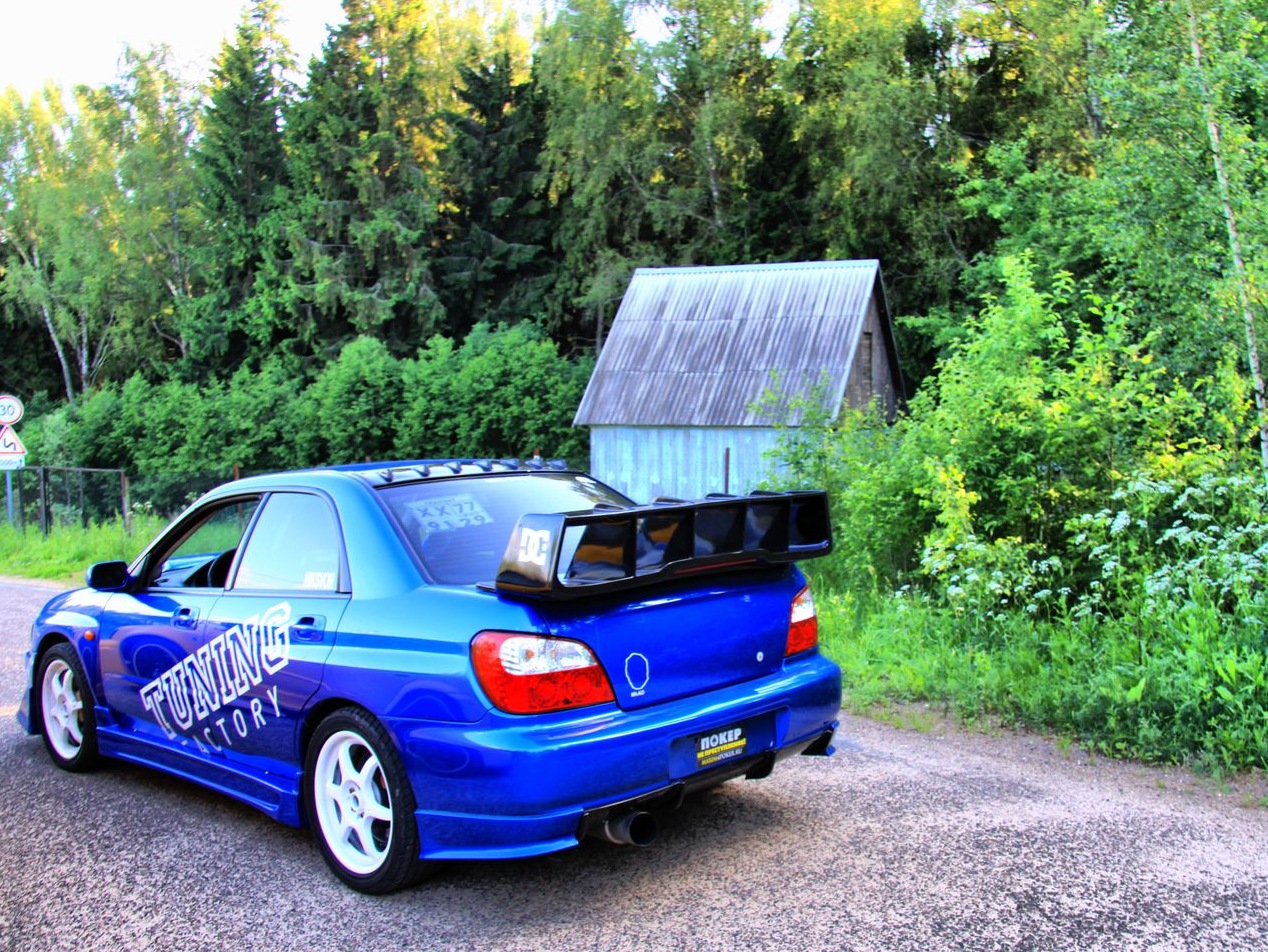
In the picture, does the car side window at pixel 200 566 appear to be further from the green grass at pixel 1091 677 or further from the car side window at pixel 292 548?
the green grass at pixel 1091 677

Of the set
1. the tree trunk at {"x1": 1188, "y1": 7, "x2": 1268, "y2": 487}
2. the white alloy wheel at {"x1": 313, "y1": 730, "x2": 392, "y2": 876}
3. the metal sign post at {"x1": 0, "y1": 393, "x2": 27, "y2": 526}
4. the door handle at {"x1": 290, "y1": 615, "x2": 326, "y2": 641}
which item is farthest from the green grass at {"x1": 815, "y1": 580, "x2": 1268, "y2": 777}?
the metal sign post at {"x1": 0, "y1": 393, "x2": 27, "y2": 526}

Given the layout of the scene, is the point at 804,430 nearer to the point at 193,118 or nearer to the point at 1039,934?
the point at 1039,934

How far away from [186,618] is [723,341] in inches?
894

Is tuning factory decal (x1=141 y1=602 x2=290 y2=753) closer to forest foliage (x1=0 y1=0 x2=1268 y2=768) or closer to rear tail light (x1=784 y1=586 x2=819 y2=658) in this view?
rear tail light (x1=784 y1=586 x2=819 y2=658)

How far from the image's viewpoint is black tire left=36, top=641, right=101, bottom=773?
18.9ft

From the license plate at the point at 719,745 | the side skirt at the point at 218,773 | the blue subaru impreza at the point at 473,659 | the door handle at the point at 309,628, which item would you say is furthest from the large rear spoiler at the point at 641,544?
the side skirt at the point at 218,773

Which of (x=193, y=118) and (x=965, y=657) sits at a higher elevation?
(x=193, y=118)

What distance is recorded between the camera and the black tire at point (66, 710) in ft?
18.9

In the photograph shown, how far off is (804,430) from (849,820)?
7.65 meters

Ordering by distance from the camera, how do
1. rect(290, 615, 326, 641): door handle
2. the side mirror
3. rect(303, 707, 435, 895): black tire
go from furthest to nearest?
the side mirror, rect(290, 615, 326, 641): door handle, rect(303, 707, 435, 895): black tire

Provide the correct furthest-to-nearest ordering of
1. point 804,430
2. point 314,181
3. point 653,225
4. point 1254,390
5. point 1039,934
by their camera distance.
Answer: point 314,181 < point 653,225 < point 804,430 < point 1254,390 < point 1039,934

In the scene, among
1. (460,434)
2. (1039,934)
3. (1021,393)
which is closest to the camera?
(1039,934)

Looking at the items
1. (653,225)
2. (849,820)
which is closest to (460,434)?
(653,225)

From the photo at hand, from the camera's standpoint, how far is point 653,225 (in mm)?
41125
